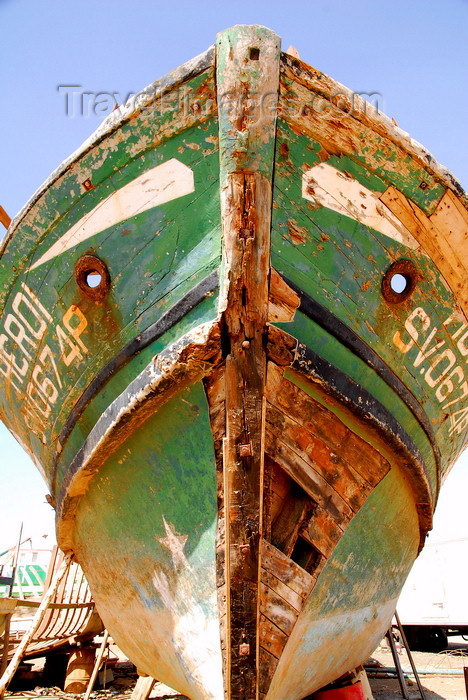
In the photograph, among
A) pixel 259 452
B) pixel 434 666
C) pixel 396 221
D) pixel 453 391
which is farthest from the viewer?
pixel 434 666

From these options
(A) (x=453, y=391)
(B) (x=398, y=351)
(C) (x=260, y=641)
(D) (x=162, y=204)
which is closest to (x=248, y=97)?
(D) (x=162, y=204)

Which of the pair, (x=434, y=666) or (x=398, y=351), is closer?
(x=398, y=351)

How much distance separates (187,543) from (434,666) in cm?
750

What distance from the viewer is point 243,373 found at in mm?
2236

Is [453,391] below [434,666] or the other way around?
the other way around

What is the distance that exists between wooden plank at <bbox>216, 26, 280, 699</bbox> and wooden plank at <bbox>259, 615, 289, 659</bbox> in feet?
0.16

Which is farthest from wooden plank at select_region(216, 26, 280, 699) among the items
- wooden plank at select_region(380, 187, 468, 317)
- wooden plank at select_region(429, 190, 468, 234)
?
wooden plank at select_region(429, 190, 468, 234)

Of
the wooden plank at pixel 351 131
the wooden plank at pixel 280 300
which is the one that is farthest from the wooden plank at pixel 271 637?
the wooden plank at pixel 351 131

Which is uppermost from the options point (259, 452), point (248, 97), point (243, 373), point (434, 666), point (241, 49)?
point (241, 49)

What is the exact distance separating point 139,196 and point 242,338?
0.88 m

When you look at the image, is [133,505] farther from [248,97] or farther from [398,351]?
[248,97]

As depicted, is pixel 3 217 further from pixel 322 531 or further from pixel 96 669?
pixel 96 669

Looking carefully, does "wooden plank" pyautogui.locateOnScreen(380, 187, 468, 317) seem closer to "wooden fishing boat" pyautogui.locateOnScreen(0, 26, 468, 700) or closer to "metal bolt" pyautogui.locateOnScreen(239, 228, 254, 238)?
"wooden fishing boat" pyautogui.locateOnScreen(0, 26, 468, 700)

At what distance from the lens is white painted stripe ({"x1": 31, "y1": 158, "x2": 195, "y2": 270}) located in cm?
238
